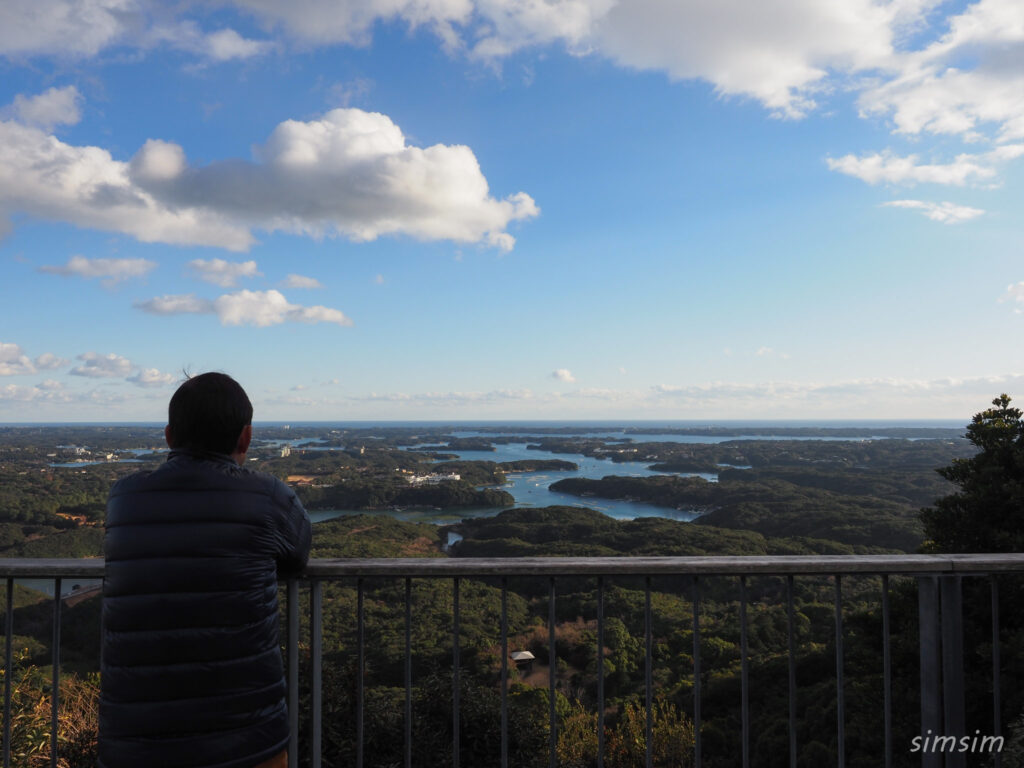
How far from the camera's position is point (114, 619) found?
1.37 meters

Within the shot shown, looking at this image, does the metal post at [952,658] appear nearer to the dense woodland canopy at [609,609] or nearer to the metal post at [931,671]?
the metal post at [931,671]

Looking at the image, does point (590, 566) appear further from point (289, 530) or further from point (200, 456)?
point (200, 456)

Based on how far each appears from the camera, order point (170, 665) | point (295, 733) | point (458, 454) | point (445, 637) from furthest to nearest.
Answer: point (458, 454), point (445, 637), point (295, 733), point (170, 665)

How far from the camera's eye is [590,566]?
1.88 metres

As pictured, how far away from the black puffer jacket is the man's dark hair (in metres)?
0.08

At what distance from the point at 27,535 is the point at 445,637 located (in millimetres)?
25657

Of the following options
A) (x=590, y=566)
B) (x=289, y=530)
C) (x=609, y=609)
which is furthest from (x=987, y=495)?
(x=609, y=609)

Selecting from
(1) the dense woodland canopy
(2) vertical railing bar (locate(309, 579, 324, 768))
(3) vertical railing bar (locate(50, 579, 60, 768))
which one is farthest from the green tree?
(3) vertical railing bar (locate(50, 579, 60, 768))

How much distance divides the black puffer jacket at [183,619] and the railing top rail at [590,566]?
0.49 metres

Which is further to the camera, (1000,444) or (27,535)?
(27,535)

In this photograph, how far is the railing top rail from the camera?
188cm

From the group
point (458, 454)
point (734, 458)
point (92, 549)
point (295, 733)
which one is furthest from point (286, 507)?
point (458, 454)

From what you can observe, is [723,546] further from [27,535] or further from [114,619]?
[27,535]

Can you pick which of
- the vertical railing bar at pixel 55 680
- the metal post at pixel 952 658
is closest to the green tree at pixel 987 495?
the metal post at pixel 952 658
